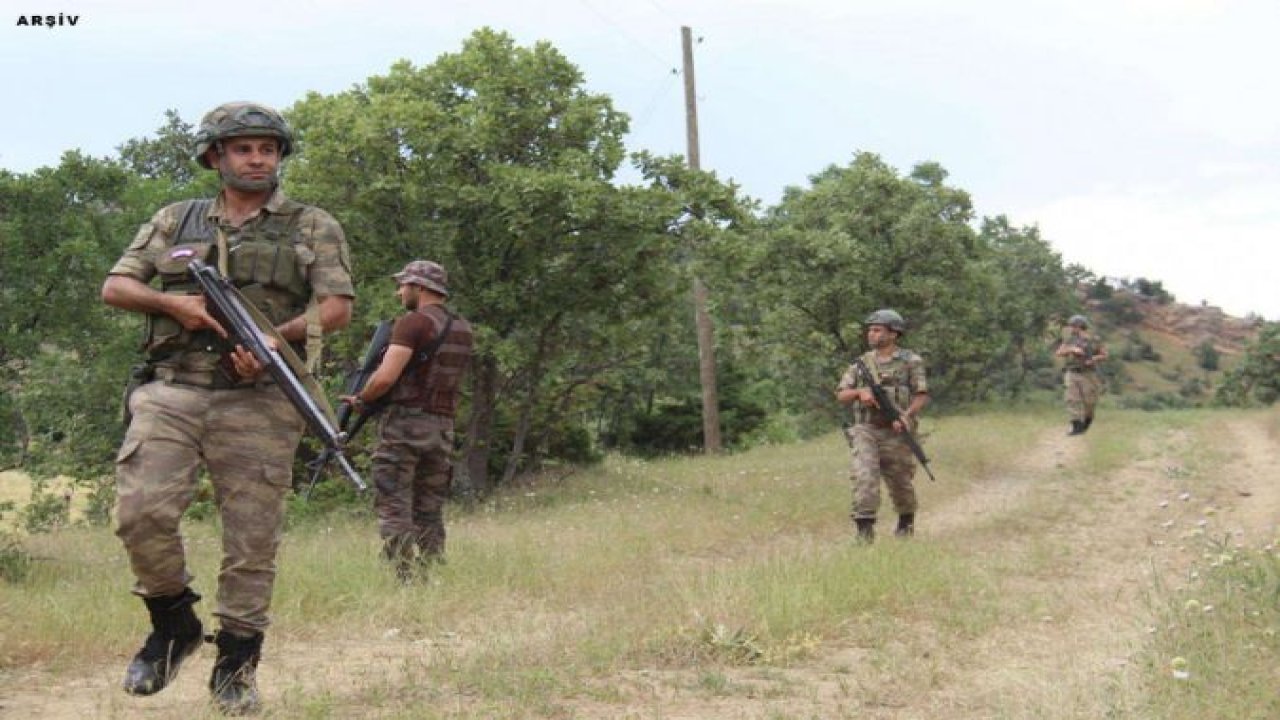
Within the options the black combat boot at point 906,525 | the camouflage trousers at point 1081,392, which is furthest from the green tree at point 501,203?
the camouflage trousers at point 1081,392

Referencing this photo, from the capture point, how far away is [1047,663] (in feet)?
19.2

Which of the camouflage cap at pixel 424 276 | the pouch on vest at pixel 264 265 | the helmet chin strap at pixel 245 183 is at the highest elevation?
the helmet chin strap at pixel 245 183

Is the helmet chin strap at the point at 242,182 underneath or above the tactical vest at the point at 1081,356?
above

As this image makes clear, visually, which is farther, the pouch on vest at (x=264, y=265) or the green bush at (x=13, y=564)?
the green bush at (x=13, y=564)

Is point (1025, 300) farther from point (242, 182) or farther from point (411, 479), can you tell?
point (242, 182)

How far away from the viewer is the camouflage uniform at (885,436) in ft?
34.1

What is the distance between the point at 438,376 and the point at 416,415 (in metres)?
0.30

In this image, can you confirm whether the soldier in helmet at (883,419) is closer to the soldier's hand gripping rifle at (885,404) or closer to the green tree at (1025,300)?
the soldier's hand gripping rifle at (885,404)

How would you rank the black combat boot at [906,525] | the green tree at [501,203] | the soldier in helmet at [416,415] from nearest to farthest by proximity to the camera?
the soldier in helmet at [416,415] < the black combat boot at [906,525] < the green tree at [501,203]

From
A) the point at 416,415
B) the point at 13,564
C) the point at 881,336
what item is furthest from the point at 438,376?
the point at 881,336

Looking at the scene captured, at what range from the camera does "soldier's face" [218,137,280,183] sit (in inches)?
187

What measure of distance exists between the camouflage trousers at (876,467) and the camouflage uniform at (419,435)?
380 centimetres

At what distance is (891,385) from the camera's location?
1045cm

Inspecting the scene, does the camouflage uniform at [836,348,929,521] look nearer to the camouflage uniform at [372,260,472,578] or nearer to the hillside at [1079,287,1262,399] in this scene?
the camouflage uniform at [372,260,472,578]
